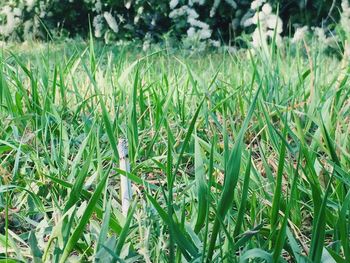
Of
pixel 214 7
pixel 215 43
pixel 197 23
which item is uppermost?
pixel 214 7

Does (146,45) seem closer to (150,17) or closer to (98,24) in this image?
(150,17)

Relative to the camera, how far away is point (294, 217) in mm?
1012

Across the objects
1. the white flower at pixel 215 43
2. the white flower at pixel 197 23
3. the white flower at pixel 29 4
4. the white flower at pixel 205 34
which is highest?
the white flower at pixel 29 4

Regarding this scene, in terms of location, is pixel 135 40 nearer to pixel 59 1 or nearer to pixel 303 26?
pixel 59 1

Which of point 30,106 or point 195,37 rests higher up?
point 30,106

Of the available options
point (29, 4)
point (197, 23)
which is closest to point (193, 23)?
point (197, 23)

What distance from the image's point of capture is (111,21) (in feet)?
16.1

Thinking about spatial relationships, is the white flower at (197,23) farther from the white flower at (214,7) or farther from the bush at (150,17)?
the white flower at (214,7)

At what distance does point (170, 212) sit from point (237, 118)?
74 cm

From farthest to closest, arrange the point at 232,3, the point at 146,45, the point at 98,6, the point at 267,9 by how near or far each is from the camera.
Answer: the point at 98,6
the point at 146,45
the point at 232,3
the point at 267,9

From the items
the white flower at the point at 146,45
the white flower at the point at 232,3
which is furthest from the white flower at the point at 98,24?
the white flower at the point at 232,3

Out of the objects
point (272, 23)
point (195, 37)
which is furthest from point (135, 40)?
point (272, 23)

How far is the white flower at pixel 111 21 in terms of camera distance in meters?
4.90

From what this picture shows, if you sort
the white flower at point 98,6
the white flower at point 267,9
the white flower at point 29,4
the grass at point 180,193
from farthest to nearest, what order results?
the white flower at point 29,4 < the white flower at point 98,6 < the white flower at point 267,9 < the grass at point 180,193
